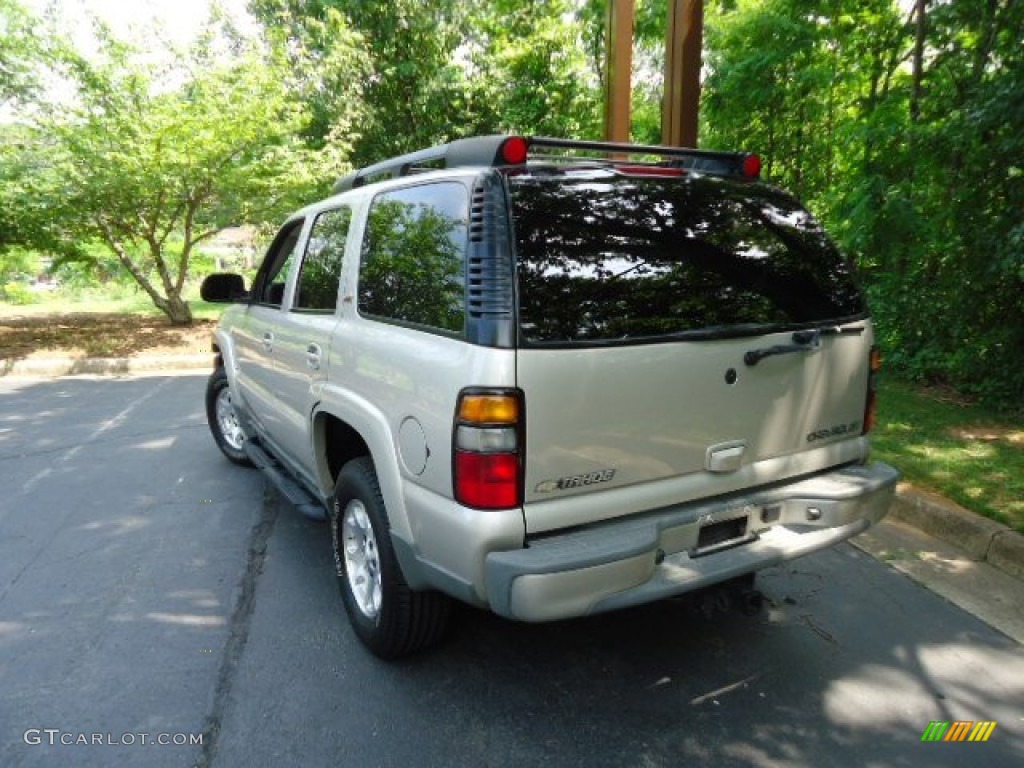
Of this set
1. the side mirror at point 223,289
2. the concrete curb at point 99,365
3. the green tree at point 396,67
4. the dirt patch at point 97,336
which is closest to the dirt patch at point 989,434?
the side mirror at point 223,289

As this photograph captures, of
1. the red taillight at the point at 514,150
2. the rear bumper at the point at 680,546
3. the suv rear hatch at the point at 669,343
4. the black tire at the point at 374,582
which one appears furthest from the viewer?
the black tire at the point at 374,582

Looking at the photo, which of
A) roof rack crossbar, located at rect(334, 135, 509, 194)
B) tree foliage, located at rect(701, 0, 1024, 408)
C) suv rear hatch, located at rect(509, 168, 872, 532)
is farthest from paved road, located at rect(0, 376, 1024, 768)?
tree foliage, located at rect(701, 0, 1024, 408)

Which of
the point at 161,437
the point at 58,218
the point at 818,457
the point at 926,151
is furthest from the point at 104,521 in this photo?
the point at 58,218

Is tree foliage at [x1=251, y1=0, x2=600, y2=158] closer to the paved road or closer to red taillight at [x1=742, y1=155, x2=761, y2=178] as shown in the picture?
red taillight at [x1=742, y1=155, x2=761, y2=178]

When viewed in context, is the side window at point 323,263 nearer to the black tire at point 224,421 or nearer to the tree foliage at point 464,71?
the black tire at point 224,421

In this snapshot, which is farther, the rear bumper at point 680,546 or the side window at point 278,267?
the side window at point 278,267

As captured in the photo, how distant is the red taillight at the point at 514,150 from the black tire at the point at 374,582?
132 centimetres

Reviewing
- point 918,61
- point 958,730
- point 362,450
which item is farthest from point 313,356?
point 918,61

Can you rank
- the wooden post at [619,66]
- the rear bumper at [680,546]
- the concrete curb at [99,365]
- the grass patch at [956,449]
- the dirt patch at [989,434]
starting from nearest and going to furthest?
the rear bumper at [680,546], the grass patch at [956,449], the dirt patch at [989,434], the wooden post at [619,66], the concrete curb at [99,365]

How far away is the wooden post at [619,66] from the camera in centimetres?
611

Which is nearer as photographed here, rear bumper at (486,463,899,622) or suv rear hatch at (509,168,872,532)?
rear bumper at (486,463,899,622)

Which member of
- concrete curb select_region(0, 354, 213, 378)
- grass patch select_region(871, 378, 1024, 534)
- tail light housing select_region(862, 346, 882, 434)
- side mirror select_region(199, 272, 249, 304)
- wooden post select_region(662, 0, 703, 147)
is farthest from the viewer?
concrete curb select_region(0, 354, 213, 378)

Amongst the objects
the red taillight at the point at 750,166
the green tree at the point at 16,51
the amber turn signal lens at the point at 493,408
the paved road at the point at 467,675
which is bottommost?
the paved road at the point at 467,675

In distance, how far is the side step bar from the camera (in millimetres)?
3395
